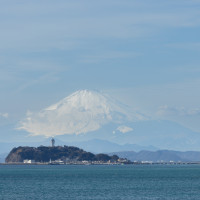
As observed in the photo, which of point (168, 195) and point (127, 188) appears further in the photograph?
point (127, 188)

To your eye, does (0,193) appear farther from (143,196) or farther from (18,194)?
(143,196)

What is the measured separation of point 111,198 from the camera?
398 ft

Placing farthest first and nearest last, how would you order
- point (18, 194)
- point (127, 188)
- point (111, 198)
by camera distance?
point (127, 188), point (18, 194), point (111, 198)

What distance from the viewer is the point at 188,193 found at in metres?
132

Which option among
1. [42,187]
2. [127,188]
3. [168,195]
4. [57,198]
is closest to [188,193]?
[168,195]

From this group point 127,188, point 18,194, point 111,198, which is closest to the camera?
point 111,198

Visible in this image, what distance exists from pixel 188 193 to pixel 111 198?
19162 millimetres

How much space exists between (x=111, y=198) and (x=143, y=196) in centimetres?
718

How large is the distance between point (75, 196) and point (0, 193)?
56.4 feet

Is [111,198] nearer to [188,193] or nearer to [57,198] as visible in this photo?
[57,198]

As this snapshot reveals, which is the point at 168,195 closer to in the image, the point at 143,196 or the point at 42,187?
the point at 143,196

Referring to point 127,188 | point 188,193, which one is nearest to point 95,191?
point 127,188

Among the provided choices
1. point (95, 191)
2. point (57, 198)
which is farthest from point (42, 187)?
point (57, 198)

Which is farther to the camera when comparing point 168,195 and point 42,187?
point 42,187
